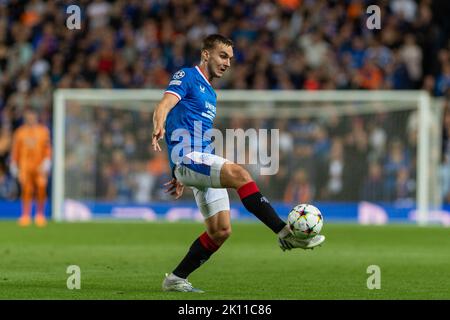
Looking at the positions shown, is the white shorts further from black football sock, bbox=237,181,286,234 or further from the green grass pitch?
the green grass pitch

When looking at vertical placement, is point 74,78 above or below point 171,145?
above

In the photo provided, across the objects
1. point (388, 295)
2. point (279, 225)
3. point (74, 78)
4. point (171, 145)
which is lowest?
point (388, 295)

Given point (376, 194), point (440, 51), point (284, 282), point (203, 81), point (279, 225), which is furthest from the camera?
point (440, 51)

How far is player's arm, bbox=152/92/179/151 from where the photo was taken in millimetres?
8930

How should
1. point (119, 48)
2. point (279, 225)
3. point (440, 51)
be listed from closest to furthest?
1. point (279, 225)
2. point (440, 51)
3. point (119, 48)

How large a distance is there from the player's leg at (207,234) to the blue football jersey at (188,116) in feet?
1.36

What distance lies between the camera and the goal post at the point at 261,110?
23688 mm

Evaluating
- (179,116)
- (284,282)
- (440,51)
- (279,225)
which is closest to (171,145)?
(179,116)

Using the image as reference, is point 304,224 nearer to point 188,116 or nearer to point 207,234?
point 207,234

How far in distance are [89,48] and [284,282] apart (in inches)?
659

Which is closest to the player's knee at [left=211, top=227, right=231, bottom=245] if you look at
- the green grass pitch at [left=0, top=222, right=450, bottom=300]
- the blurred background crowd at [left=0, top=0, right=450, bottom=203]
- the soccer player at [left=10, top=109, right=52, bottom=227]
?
the green grass pitch at [left=0, top=222, right=450, bottom=300]

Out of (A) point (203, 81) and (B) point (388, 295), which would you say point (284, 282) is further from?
(A) point (203, 81)

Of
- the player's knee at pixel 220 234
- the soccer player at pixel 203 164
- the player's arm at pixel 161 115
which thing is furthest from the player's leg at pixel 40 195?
the player's arm at pixel 161 115

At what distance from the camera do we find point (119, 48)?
87.5 ft
